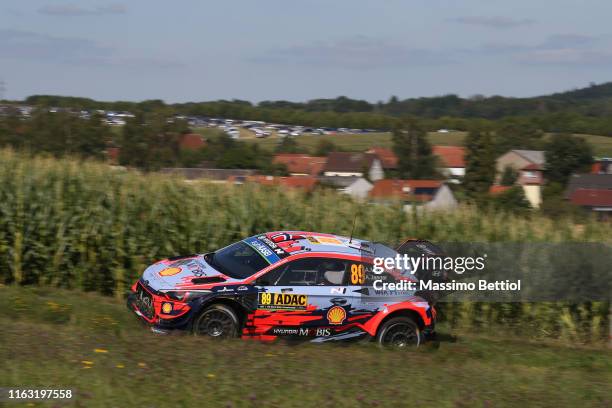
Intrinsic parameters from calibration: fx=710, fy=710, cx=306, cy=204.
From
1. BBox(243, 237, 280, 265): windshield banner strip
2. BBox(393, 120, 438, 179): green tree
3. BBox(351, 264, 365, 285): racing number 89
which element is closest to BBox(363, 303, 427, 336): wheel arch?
BBox(351, 264, 365, 285): racing number 89

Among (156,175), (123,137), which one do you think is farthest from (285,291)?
(123,137)

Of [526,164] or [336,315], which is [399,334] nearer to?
[336,315]

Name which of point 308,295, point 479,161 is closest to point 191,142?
point 308,295

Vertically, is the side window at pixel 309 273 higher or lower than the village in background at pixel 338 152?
lower

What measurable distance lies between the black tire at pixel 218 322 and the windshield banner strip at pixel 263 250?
0.94 m

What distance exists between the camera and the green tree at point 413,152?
130ft

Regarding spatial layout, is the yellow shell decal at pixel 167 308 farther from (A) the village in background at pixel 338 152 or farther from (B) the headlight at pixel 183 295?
(A) the village in background at pixel 338 152

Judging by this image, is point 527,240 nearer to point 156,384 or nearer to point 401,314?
point 401,314

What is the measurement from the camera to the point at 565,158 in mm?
42750

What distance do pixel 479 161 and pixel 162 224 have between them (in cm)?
3107

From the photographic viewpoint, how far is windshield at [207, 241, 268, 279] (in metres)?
9.97

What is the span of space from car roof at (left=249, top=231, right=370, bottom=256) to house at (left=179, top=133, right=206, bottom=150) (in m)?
16.2

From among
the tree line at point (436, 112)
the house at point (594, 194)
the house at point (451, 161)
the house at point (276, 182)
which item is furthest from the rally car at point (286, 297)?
the tree line at point (436, 112)

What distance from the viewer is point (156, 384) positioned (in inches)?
265
